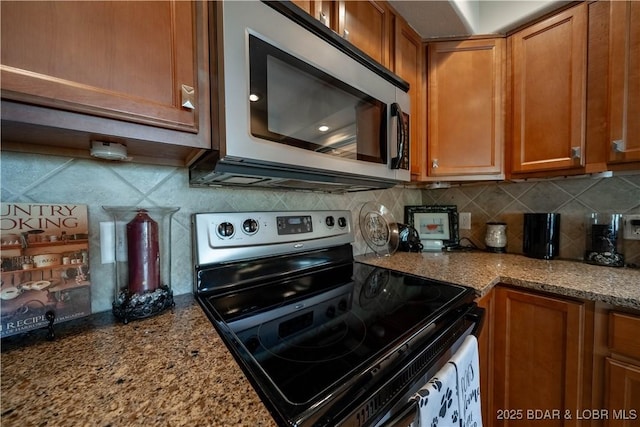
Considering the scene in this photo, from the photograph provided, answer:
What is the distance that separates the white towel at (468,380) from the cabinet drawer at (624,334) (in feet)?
1.70

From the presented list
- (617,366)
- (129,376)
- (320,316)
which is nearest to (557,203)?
(617,366)

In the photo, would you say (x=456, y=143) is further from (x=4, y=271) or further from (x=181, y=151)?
(x=4, y=271)

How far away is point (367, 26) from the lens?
1027 millimetres

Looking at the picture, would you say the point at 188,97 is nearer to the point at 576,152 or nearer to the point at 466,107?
the point at 466,107

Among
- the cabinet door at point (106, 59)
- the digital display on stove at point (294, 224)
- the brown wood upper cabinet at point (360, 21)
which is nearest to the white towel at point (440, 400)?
the digital display on stove at point (294, 224)

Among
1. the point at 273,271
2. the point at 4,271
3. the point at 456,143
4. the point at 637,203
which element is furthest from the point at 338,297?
the point at 637,203

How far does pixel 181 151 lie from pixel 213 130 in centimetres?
13

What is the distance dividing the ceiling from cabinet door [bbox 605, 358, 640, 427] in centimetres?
148

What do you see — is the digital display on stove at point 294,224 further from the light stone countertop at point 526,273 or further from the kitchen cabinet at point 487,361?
the kitchen cabinet at point 487,361

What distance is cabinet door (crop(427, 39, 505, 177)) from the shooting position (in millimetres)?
1301

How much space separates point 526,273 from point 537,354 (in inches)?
12.3

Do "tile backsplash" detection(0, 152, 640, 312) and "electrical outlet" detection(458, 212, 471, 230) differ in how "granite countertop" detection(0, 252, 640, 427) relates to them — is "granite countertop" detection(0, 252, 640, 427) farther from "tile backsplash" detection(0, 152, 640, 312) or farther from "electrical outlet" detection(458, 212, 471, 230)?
"electrical outlet" detection(458, 212, 471, 230)

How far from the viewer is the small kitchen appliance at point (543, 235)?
129 cm

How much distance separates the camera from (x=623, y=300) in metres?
0.77
